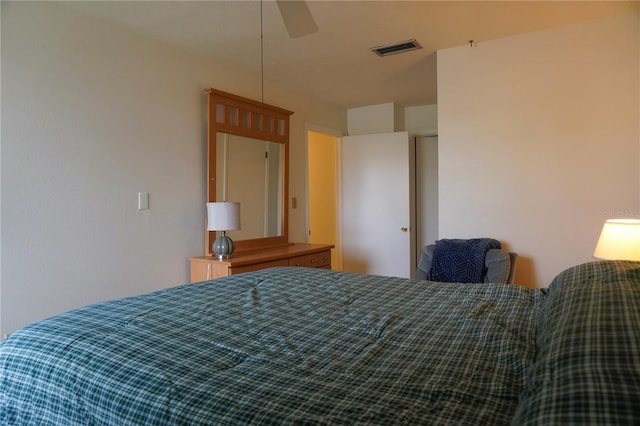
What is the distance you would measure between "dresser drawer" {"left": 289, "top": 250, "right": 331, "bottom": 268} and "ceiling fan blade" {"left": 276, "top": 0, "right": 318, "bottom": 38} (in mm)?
2036

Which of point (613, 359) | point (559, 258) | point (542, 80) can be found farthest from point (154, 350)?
point (542, 80)

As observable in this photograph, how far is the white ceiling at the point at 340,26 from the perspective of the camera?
98.5 inches

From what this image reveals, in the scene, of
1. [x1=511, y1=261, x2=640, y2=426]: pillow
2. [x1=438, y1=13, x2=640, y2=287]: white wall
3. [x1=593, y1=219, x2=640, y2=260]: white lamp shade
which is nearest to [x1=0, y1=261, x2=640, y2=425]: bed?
[x1=511, y1=261, x2=640, y2=426]: pillow

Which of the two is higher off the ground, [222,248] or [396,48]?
[396,48]

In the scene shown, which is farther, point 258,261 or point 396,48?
point 396,48

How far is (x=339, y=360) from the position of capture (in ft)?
3.26

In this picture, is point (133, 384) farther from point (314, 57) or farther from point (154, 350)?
point (314, 57)

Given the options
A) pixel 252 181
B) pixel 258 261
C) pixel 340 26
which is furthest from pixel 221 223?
pixel 340 26

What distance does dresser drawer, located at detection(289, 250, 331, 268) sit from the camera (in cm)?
348

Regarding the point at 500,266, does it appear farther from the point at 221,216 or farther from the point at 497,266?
the point at 221,216

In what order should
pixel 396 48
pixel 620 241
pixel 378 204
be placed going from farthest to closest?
1. pixel 378 204
2. pixel 396 48
3. pixel 620 241

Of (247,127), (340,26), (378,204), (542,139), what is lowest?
(378,204)

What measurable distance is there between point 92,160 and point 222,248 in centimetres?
105

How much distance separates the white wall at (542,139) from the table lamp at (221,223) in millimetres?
1722
